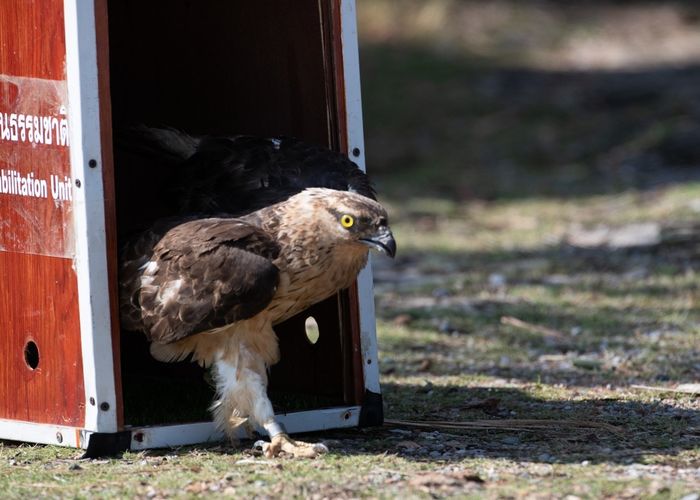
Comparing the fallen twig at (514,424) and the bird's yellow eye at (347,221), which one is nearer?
the bird's yellow eye at (347,221)

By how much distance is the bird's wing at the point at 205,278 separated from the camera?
16.2 feet

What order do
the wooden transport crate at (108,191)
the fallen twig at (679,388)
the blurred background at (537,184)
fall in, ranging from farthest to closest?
the blurred background at (537,184)
the fallen twig at (679,388)
the wooden transport crate at (108,191)

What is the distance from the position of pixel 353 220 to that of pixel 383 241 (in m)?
0.15

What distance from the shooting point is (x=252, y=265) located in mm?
4941

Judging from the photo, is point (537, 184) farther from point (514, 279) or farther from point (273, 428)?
point (273, 428)

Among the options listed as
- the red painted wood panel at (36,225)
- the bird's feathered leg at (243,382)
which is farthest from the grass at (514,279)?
the red painted wood panel at (36,225)

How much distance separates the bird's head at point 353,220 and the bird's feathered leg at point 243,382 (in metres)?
0.48

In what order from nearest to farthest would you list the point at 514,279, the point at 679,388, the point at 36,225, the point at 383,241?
the point at 383,241 → the point at 36,225 → the point at 679,388 → the point at 514,279

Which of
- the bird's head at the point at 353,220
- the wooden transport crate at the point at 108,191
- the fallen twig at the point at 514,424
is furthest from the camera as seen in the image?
the fallen twig at the point at 514,424

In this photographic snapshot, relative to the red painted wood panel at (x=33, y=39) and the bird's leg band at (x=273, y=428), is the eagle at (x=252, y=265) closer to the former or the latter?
the bird's leg band at (x=273, y=428)

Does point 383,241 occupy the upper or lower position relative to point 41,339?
upper


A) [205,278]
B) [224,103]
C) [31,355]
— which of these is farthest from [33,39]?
[224,103]

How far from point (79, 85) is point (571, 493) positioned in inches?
93.2

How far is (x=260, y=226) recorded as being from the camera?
5.14 m
